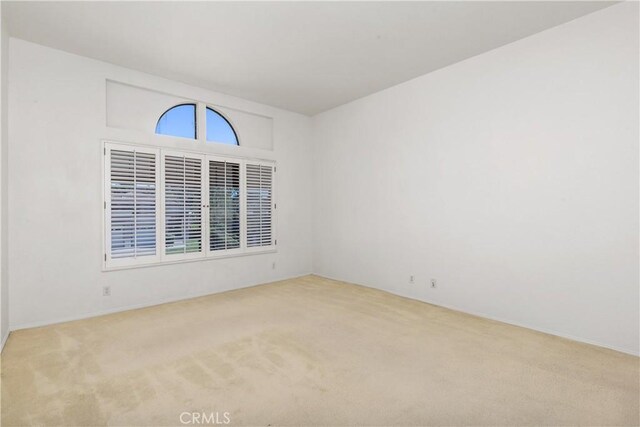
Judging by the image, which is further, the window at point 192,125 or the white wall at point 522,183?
the window at point 192,125

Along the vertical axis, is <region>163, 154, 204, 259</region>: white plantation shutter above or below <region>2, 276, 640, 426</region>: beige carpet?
above

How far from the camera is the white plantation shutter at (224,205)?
4.44 meters

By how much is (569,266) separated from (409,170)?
6.59 feet

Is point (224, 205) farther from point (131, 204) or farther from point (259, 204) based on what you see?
point (131, 204)

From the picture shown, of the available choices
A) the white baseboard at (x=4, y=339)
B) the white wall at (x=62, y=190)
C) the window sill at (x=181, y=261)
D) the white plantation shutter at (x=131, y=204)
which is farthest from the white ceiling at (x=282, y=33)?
Result: the white baseboard at (x=4, y=339)

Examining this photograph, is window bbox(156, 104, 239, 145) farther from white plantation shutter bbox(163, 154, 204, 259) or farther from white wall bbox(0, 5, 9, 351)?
white wall bbox(0, 5, 9, 351)

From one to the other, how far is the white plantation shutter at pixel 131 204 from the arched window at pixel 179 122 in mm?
376

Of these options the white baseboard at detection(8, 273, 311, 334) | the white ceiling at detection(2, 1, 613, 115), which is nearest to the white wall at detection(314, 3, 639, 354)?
the white ceiling at detection(2, 1, 613, 115)

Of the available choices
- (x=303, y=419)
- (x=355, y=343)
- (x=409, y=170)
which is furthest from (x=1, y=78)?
(x=409, y=170)

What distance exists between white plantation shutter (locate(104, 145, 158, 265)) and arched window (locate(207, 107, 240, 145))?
2.86 ft

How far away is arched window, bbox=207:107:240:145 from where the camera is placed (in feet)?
14.8

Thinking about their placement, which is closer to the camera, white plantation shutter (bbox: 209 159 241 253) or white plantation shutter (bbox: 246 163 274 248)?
white plantation shutter (bbox: 209 159 241 253)

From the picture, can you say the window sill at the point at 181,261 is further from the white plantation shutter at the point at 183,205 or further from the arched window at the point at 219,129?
the arched window at the point at 219,129

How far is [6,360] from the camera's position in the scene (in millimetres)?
2428
